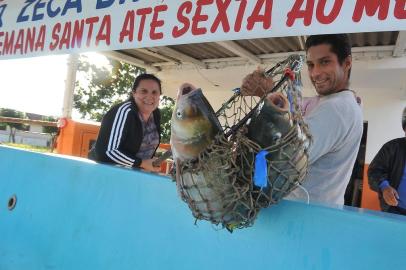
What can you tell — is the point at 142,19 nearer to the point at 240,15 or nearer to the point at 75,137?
the point at 240,15

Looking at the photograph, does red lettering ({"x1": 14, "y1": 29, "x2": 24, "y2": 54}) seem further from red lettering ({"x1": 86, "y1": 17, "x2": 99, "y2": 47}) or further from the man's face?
the man's face

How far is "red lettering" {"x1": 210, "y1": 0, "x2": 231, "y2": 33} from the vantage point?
2.26 meters

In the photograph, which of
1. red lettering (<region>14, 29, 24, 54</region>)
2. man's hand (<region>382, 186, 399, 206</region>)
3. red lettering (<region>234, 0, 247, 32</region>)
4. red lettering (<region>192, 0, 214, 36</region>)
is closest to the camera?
red lettering (<region>234, 0, 247, 32</region>)

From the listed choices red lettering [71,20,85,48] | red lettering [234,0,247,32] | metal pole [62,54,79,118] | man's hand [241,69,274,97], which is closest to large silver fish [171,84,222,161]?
man's hand [241,69,274,97]

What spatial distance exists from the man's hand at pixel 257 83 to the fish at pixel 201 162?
0.39 metres

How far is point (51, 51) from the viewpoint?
3.34m

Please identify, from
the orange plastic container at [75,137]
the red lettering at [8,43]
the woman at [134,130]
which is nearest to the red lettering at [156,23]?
the woman at [134,130]

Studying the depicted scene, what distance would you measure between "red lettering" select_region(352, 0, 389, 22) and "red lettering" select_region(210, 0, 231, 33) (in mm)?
701

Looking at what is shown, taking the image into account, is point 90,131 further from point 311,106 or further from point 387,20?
point 387,20

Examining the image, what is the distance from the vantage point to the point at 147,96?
12.3 ft

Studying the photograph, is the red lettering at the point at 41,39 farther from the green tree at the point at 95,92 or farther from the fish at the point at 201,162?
the green tree at the point at 95,92

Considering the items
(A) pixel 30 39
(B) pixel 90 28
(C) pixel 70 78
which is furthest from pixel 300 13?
(C) pixel 70 78

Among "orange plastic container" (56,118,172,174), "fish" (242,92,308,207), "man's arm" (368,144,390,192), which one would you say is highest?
"fish" (242,92,308,207)

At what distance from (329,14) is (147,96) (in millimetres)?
2167
